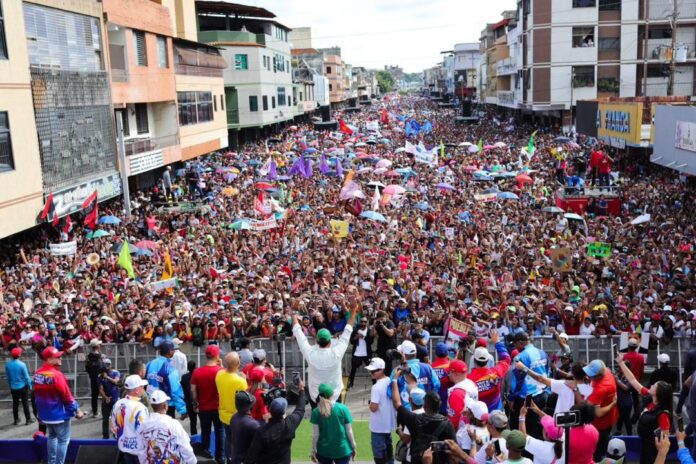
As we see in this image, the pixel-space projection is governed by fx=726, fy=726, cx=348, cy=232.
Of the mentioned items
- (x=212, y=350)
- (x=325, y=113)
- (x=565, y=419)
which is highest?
(x=325, y=113)

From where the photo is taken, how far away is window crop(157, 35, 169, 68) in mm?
32938

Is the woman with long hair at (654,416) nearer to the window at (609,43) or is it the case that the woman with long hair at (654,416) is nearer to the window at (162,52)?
the window at (162,52)

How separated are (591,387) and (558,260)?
914 cm

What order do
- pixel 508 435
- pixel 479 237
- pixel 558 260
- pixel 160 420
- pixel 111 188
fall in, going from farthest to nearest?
pixel 111 188
pixel 479 237
pixel 558 260
pixel 160 420
pixel 508 435

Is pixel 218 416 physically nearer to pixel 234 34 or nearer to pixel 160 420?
pixel 160 420

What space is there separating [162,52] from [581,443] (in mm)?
31045

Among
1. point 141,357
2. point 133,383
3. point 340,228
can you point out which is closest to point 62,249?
point 141,357

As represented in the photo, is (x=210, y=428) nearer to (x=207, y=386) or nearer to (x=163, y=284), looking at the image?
(x=207, y=386)

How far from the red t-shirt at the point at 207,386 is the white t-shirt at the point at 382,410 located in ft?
6.04

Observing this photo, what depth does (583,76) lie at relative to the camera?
2047 inches

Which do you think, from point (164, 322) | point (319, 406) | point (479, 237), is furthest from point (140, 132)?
point (319, 406)

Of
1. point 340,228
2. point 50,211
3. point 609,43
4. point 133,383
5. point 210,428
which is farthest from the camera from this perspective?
point 609,43

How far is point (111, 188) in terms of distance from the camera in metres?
26.2

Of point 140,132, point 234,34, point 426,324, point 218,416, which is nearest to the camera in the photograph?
point 218,416
